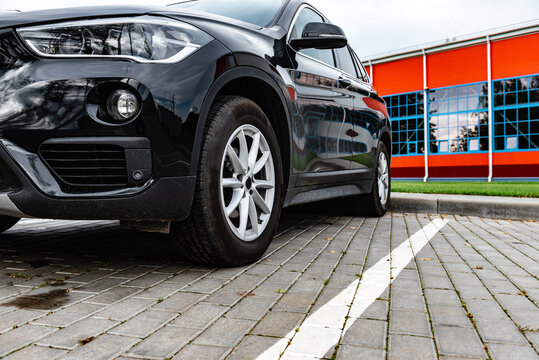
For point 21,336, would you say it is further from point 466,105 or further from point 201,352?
point 466,105

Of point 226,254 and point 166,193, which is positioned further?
point 226,254

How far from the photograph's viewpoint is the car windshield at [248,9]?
3461mm

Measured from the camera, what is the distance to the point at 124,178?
7.58 feet

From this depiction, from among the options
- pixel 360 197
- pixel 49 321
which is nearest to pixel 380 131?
pixel 360 197

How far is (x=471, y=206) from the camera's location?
6.09m

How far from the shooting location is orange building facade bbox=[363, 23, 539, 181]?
1596 cm

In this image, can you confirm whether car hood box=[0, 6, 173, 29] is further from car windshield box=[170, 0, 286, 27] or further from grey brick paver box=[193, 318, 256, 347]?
grey brick paver box=[193, 318, 256, 347]

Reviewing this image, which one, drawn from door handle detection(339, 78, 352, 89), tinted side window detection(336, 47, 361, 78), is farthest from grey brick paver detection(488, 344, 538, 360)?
tinted side window detection(336, 47, 361, 78)

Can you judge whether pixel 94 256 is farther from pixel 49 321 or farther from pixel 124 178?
pixel 49 321

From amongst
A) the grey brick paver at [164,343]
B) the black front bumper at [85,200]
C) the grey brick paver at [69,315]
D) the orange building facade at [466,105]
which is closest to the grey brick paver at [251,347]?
the grey brick paver at [164,343]

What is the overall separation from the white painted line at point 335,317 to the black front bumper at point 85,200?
0.88 meters

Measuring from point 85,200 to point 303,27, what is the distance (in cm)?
Answer: 230

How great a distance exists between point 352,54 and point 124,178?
3900 millimetres

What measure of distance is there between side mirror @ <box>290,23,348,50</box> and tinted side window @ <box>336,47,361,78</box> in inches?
50.9
